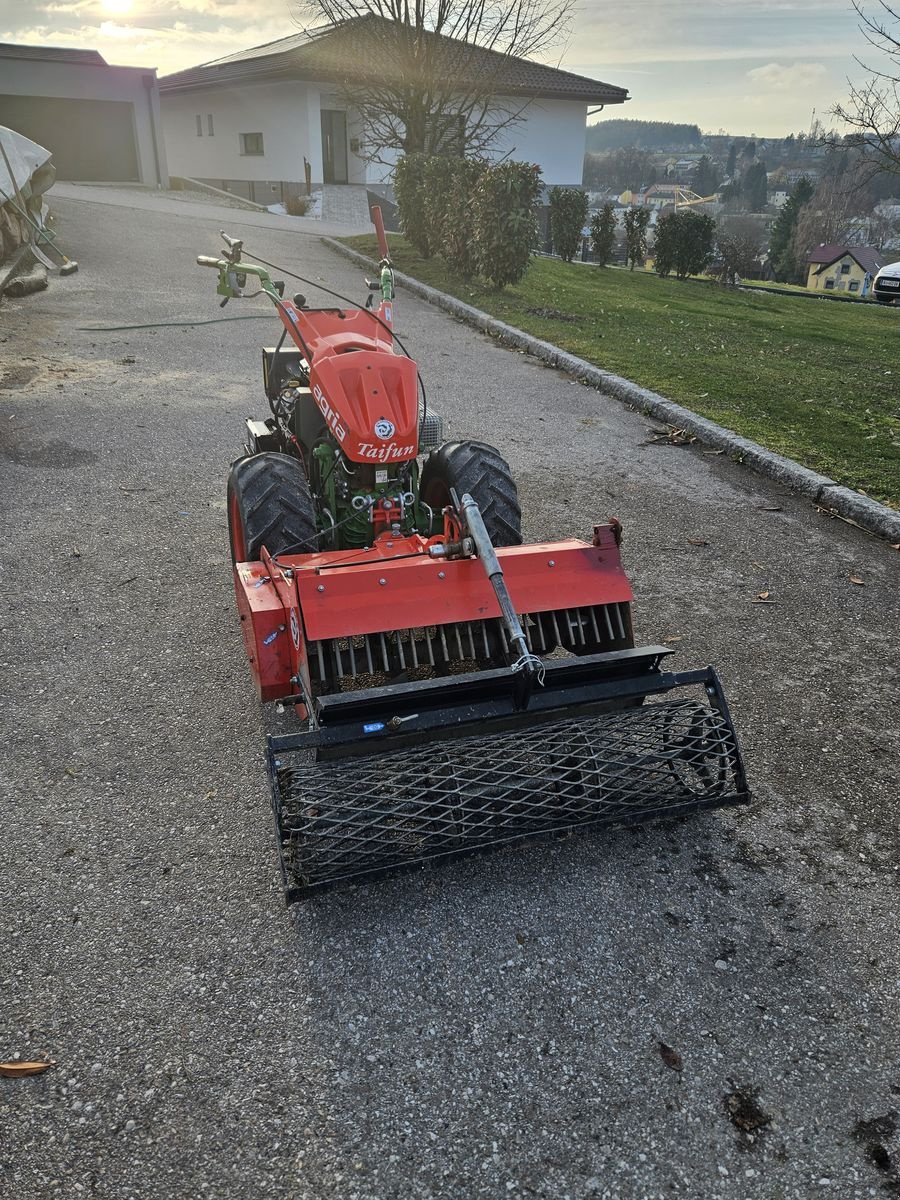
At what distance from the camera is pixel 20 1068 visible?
83.4 inches

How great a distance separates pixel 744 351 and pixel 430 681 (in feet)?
30.4

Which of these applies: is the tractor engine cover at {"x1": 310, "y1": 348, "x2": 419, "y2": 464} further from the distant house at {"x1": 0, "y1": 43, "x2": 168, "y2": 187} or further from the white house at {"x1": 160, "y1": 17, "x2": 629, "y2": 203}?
the distant house at {"x1": 0, "y1": 43, "x2": 168, "y2": 187}

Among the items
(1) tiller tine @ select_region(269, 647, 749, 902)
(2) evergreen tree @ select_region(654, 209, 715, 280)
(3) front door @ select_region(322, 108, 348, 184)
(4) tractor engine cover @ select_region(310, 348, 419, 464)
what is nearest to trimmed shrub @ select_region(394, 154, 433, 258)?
(2) evergreen tree @ select_region(654, 209, 715, 280)

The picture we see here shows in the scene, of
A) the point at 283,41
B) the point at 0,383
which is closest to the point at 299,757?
the point at 0,383

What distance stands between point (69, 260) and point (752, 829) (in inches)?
550

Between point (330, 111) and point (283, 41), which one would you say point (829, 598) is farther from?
point (283, 41)

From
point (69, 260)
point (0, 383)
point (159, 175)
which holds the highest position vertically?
point (159, 175)

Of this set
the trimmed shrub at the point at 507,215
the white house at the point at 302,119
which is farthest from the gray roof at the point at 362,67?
the trimmed shrub at the point at 507,215

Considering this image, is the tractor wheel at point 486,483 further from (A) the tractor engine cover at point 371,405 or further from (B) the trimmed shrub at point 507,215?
(B) the trimmed shrub at point 507,215

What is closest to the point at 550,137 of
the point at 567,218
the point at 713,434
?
the point at 567,218

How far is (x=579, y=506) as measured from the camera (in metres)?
5.72

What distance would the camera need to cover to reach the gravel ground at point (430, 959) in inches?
78.2

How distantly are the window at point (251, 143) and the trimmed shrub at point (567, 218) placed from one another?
1466cm

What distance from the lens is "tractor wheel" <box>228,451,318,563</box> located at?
141 inches
